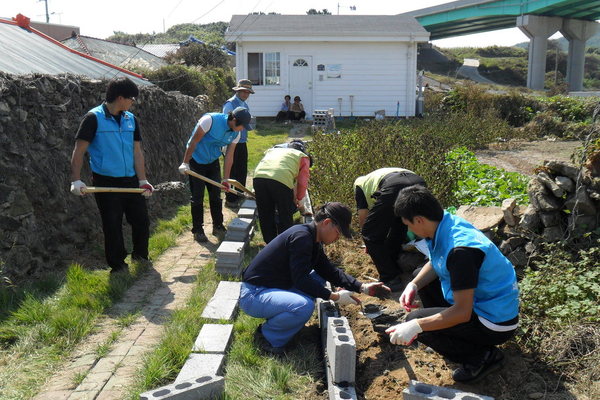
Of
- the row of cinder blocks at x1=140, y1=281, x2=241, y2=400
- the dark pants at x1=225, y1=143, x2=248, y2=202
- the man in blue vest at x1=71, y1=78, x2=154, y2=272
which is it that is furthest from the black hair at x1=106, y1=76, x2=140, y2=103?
the dark pants at x1=225, y1=143, x2=248, y2=202

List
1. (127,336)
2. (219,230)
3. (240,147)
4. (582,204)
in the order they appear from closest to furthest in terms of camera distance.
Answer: (127,336) → (582,204) → (219,230) → (240,147)

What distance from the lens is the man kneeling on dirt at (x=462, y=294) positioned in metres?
2.99

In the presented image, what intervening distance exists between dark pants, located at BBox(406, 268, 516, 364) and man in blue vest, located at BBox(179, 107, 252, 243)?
11.7ft

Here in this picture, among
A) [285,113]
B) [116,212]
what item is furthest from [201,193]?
[285,113]

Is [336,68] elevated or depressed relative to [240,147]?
elevated

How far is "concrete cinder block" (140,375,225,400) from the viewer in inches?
113

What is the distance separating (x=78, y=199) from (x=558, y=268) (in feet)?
16.0

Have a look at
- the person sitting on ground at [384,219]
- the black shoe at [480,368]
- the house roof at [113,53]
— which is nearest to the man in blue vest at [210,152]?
the person sitting on ground at [384,219]

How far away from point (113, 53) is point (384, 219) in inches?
844

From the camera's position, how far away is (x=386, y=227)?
191 inches

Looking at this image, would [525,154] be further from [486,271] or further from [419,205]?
[419,205]

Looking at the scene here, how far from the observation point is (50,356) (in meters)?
3.56

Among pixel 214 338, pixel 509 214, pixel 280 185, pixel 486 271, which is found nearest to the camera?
pixel 486 271

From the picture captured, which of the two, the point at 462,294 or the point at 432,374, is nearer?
the point at 462,294
